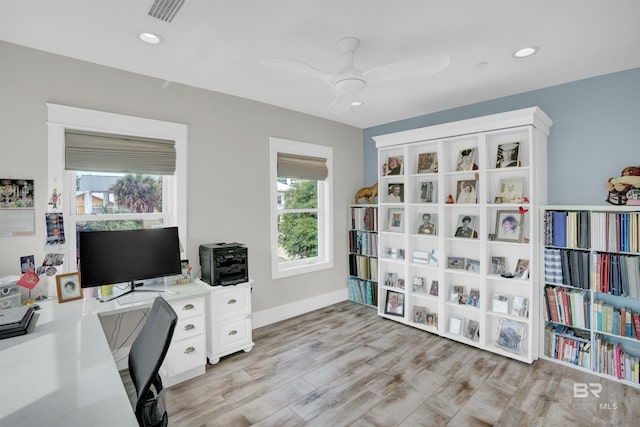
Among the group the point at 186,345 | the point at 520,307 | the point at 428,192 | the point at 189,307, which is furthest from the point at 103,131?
the point at 520,307

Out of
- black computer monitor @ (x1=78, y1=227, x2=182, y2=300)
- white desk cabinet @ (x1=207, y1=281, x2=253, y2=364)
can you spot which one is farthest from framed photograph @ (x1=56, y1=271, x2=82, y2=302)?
white desk cabinet @ (x1=207, y1=281, x2=253, y2=364)

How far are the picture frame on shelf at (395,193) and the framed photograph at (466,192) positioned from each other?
67 centimetres

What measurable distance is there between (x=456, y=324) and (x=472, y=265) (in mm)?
659

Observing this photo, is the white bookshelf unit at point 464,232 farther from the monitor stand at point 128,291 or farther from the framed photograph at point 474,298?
the monitor stand at point 128,291

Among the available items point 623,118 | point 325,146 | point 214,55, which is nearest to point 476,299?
point 623,118

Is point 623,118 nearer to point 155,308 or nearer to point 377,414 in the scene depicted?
point 377,414

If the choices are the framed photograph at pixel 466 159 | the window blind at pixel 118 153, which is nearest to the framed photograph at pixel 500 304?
the framed photograph at pixel 466 159

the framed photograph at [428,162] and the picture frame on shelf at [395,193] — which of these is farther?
the picture frame on shelf at [395,193]

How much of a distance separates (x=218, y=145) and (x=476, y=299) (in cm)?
313

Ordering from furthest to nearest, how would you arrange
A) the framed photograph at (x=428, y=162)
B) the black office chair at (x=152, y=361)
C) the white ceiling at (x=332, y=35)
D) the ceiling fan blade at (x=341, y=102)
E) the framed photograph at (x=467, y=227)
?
the framed photograph at (x=428, y=162), the framed photograph at (x=467, y=227), the ceiling fan blade at (x=341, y=102), the white ceiling at (x=332, y=35), the black office chair at (x=152, y=361)

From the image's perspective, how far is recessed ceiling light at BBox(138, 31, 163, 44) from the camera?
7.22ft

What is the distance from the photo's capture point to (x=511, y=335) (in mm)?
3029

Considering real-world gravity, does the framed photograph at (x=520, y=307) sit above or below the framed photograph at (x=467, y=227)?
below

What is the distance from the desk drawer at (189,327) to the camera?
2572mm
